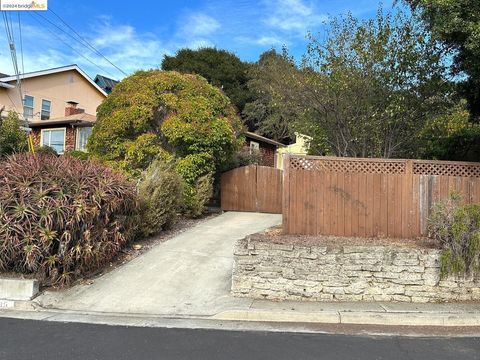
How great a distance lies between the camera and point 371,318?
696 centimetres

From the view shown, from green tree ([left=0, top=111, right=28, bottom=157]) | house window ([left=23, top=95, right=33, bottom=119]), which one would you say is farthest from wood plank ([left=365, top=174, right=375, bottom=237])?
house window ([left=23, top=95, right=33, bottom=119])

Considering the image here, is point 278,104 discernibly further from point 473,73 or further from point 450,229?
point 450,229

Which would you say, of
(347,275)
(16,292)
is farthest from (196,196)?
(347,275)

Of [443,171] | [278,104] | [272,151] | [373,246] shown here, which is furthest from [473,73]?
[272,151]

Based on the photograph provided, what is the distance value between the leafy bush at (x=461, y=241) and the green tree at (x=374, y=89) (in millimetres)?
3186

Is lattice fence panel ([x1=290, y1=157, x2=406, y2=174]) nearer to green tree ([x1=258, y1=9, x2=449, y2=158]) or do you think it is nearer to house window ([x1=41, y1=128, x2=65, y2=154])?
green tree ([x1=258, y1=9, x2=449, y2=158])

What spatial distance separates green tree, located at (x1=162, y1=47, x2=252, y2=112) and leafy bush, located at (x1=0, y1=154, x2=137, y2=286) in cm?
2950

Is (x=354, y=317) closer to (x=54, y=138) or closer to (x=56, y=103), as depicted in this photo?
(x=54, y=138)

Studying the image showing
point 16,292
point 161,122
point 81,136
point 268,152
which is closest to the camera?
point 16,292

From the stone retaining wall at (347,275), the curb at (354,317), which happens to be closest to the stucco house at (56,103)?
the stone retaining wall at (347,275)

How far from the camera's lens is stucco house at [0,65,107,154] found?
86.3 feet

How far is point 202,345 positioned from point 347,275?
3012 mm

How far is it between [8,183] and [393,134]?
319 inches

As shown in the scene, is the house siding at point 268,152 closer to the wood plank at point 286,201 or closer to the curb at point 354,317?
the wood plank at point 286,201
